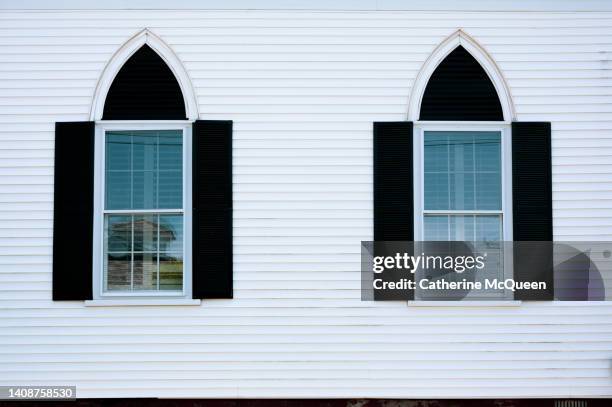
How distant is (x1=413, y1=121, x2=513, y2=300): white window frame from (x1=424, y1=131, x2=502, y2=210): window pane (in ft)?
0.16

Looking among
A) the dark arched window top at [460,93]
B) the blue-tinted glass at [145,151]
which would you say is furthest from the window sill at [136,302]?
the dark arched window top at [460,93]

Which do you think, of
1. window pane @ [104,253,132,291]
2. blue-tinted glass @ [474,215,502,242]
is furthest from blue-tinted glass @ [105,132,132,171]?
blue-tinted glass @ [474,215,502,242]

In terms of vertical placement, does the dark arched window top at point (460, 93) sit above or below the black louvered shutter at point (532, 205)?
above

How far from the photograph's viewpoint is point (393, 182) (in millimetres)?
6965

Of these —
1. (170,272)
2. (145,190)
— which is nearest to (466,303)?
(170,272)

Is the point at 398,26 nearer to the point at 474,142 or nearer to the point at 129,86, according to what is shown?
the point at 474,142

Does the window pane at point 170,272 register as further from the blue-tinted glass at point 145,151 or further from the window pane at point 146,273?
the blue-tinted glass at point 145,151

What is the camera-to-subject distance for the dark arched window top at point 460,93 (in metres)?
7.09

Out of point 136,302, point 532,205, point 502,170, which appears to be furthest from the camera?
point 502,170

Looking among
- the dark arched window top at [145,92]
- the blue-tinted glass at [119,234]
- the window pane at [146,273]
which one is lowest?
the window pane at [146,273]

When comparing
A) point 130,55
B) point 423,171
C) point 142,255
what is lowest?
point 142,255

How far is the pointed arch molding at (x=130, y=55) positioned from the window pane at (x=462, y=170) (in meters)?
2.40

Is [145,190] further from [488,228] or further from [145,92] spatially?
[488,228]

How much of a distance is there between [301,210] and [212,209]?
87 centimetres
